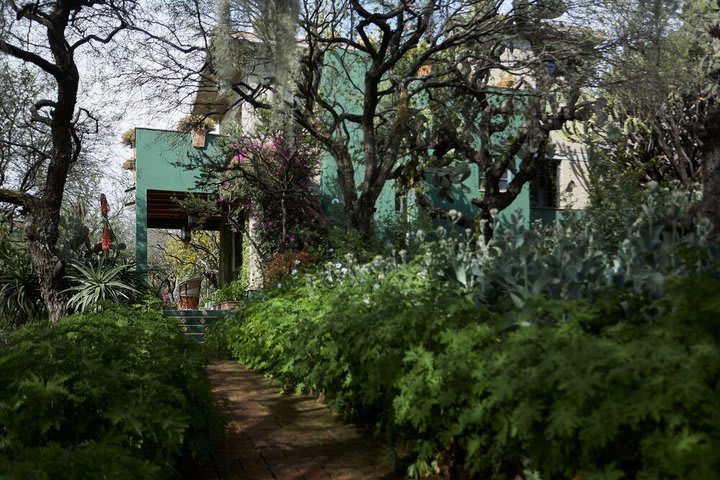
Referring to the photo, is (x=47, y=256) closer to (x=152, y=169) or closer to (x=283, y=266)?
(x=283, y=266)

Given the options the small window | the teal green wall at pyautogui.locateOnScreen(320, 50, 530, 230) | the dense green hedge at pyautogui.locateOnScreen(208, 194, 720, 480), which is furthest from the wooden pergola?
the dense green hedge at pyautogui.locateOnScreen(208, 194, 720, 480)

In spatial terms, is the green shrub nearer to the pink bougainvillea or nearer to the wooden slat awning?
the pink bougainvillea

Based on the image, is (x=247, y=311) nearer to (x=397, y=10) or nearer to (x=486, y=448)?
(x=397, y=10)

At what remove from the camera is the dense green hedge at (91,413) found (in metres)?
2.33

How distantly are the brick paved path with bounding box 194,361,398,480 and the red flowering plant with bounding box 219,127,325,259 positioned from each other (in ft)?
23.7

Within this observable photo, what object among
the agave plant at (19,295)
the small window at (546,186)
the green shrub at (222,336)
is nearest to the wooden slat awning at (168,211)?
the agave plant at (19,295)

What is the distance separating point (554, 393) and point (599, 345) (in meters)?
0.25

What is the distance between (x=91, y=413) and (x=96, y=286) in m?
7.72

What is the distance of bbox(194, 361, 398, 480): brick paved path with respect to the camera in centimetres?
390

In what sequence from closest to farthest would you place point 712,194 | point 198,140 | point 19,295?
point 712,194
point 19,295
point 198,140

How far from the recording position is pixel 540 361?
8.96 ft

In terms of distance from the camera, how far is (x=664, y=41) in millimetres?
9516

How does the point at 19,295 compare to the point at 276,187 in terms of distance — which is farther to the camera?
the point at 276,187

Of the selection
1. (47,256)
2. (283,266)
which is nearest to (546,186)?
(283,266)
